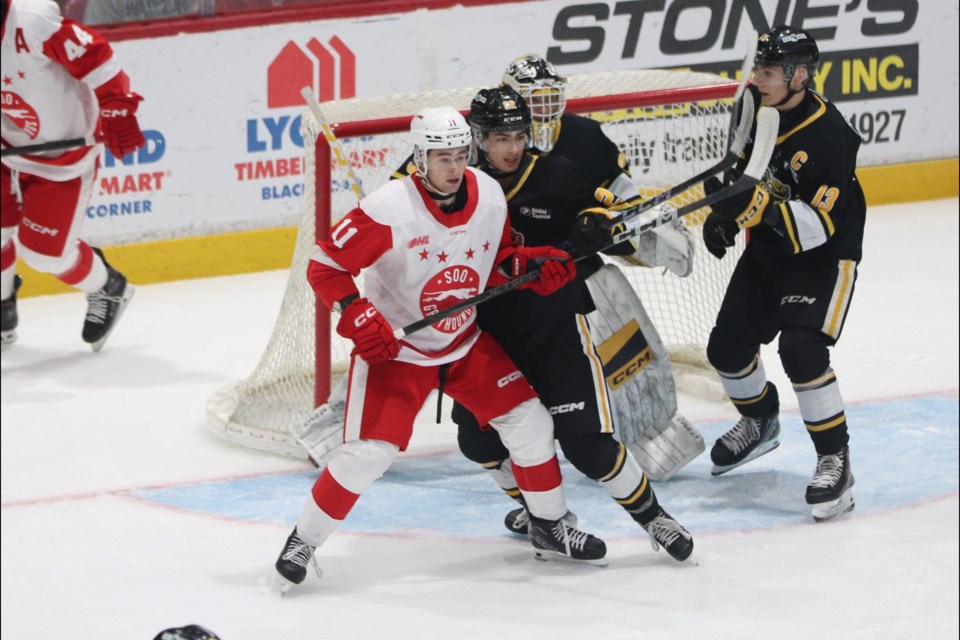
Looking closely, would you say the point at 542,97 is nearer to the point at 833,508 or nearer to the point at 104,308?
the point at 833,508

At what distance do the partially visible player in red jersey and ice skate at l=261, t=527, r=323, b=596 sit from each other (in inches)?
75.8

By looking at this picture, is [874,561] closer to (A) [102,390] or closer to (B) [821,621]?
(B) [821,621]

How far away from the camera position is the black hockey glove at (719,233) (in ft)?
12.2

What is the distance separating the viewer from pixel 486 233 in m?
3.38

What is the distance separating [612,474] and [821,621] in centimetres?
55

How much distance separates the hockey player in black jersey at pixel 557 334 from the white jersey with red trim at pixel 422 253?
0.42 feet

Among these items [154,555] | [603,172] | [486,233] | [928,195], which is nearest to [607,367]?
[603,172]

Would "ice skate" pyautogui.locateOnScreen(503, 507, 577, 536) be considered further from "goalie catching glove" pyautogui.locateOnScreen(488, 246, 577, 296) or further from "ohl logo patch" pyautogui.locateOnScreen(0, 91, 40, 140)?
"ohl logo patch" pyautogui.locateOnScreen(0, 91, 40, 140)

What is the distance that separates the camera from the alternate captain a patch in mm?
4098

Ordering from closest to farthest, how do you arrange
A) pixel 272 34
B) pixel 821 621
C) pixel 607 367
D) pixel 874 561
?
pixel 821 621 → pixel 874 561 → pixel 607 367 → pixel 272 34

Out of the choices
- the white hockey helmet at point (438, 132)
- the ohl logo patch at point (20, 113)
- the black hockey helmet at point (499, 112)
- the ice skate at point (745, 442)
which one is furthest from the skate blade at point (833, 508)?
the ohl logo patch at point (20, 113)

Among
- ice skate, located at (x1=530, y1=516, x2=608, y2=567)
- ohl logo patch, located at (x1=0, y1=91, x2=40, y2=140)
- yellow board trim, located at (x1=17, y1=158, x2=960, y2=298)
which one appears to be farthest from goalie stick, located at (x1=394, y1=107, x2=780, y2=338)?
yellow board trim, located at (x1=17, y1=158, x2=960, y2=298)

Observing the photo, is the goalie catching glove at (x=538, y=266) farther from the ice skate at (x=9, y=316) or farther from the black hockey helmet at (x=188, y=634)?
the ice skate at (x=9, y=316)

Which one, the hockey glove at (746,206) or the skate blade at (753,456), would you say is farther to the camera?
the skate blade at (753,456)
